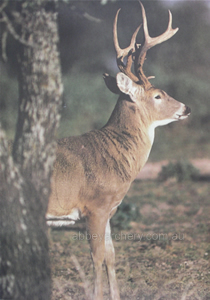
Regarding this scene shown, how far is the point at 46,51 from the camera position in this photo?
2951mm

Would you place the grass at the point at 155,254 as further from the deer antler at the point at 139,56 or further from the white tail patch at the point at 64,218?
the deer antler at the point at 139,56

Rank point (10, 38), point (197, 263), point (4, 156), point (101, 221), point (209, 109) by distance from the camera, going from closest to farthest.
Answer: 1. point (4, 156)
2. point (101, 221)
3. point (10, 38)
4. point (197, 263)
5. point (209, 109)

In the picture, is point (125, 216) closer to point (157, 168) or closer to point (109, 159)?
point (109, 159)

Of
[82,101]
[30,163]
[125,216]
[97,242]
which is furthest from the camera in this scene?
[125,216]

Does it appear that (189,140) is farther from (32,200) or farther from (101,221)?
(32,200)

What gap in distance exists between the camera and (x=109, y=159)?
367 centimetres

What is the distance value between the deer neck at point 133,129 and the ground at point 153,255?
3.94 feet

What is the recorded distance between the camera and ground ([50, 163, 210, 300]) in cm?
400

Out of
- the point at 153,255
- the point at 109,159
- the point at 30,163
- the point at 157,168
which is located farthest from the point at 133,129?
the point at 157,168

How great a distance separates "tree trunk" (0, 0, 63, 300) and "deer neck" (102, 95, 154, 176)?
3.26ft

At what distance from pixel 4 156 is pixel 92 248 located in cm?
124

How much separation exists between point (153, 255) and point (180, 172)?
14.9 ft

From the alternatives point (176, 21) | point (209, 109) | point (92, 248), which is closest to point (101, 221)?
point (92, 248)

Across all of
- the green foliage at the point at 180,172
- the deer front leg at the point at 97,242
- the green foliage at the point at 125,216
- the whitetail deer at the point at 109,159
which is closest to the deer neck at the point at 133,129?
the whitetail deer at the point at 109,159
